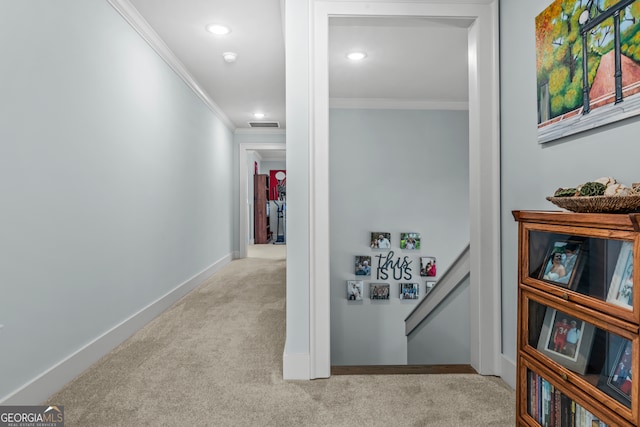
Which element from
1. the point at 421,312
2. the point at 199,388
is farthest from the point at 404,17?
the point at 421,312

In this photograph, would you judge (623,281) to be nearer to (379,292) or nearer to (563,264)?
(563,264)

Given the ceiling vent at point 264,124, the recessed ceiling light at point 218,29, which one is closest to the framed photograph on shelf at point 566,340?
the recessed ceiling light at point 218,29

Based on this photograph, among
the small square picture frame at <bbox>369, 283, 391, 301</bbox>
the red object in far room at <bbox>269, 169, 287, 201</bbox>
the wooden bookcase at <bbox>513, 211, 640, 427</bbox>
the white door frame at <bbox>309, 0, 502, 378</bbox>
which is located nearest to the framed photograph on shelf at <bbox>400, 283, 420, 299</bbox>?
the small square picture frame at <bbox>369, 283, 391, 301</bbox>

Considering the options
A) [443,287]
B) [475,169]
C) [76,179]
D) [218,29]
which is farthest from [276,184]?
[475,169]

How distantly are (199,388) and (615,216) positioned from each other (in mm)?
1871

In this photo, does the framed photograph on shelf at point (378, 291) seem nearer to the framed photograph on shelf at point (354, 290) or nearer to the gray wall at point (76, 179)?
the framed photograph on shelf at point (354, 290)

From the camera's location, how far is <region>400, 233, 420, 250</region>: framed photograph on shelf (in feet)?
14.9

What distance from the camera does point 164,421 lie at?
5.09 ft

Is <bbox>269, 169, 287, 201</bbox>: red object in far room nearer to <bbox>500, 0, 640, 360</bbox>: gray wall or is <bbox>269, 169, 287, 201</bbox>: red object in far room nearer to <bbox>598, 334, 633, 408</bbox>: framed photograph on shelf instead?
<bbox>500, 0, 640, 360</bbox>: gray wall

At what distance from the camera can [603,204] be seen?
1021mm

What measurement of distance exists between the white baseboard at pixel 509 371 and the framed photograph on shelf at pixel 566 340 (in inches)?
A: 25.7

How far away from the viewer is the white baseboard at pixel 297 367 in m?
1.92

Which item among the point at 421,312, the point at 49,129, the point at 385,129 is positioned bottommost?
the point at 421,312

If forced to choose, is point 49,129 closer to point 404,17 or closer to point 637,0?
point 404,17
